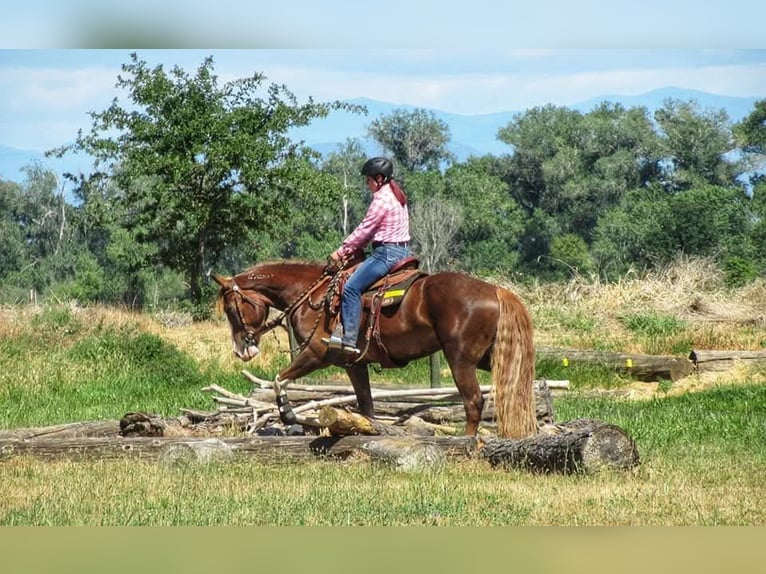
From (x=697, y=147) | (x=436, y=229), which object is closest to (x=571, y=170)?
(x=697, y=147)

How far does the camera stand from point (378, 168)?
11102 mm

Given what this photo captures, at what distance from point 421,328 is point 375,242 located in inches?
36.9

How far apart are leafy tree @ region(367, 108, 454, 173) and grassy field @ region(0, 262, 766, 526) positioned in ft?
163

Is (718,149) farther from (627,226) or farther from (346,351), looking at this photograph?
(346,351)

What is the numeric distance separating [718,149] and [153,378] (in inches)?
2162

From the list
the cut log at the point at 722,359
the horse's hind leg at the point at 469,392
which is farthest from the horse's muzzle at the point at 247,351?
the cut log at the point at 722,359

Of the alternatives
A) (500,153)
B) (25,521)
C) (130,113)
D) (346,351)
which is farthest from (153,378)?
(500,153)

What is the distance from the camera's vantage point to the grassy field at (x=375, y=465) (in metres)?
8.50

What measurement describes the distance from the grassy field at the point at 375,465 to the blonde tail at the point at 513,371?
2.49 ft

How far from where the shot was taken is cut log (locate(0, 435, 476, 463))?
1052 cm

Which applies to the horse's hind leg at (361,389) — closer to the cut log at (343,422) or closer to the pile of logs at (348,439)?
the pile of logs at (348,439)

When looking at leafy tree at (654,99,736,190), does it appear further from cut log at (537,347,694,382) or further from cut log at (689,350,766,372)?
cut log at (537,347,694,382)

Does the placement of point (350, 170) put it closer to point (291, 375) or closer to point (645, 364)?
point (645, 364)

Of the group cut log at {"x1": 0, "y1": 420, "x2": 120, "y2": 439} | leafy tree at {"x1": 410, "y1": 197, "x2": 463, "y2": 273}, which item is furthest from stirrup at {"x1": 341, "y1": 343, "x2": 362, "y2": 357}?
leafy tree at {"x1": 410, "y1": 197, "x2": 463, "y2": 273}
